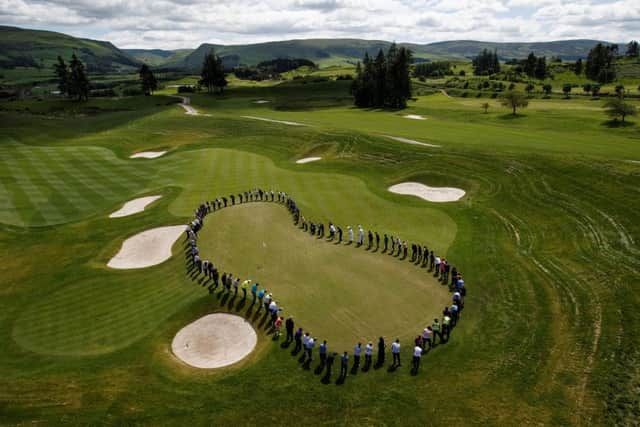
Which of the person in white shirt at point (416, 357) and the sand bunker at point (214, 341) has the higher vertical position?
the person in white shirt at point (416, 357)

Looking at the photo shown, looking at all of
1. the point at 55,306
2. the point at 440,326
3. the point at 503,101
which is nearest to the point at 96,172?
the point at 55,306

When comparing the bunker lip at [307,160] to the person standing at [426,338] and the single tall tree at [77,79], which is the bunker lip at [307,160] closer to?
the person standing at [426,338]

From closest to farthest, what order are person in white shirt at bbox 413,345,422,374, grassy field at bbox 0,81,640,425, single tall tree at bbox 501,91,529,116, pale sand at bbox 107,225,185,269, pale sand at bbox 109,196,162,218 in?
grassy field at bbox 0,81,640,425
person in white shirt at bbox 413,345,422,374
pale sand at bbox 107,225,185,269
pale sand at bbox 109,196,162,218
single tall tree at bbox 501,91,529,116

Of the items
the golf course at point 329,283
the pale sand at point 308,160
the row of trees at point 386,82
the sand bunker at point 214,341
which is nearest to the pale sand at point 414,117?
the row of trees at point 386,82

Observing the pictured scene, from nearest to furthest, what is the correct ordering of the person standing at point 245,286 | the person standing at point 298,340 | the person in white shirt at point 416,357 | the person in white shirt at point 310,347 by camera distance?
the person in white shirt at point 416,357 → the person in white shirt at point 310,347 → the person standing at point 298,340 → the person standing at point 245,286

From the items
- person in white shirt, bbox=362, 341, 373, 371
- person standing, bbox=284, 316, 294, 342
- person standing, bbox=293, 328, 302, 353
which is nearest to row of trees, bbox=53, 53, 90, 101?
person standing, bbox=284, 316, 294, 342

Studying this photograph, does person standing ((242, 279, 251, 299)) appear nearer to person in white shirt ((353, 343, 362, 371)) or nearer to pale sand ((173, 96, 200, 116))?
person in white shirt ((353, 343, 362, 371))
